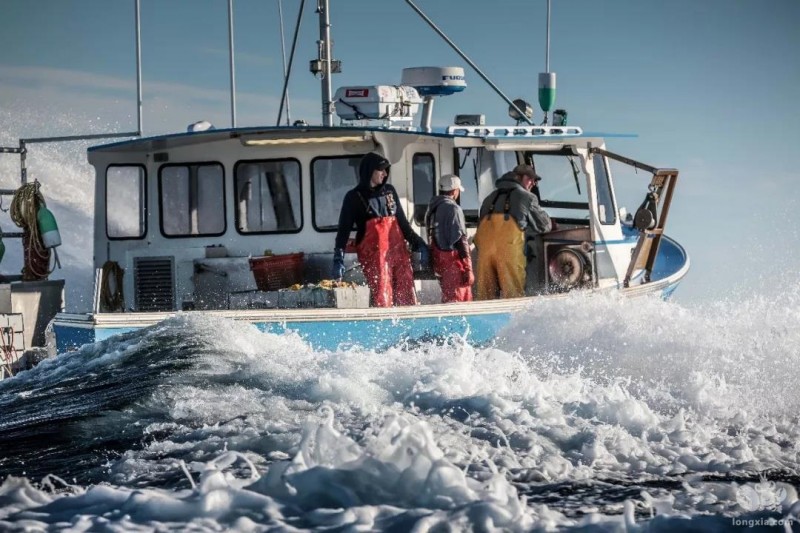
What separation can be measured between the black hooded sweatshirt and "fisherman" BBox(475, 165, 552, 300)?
802mm

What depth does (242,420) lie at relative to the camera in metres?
7.28

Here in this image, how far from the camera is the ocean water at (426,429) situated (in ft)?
16.1

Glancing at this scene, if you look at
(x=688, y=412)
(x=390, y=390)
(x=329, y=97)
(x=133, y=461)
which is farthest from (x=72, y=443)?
(x=329, y=97)

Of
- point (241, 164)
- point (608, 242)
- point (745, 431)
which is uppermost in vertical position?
point (241, 164)

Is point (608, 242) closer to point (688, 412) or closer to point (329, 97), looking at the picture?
point (329, 97)

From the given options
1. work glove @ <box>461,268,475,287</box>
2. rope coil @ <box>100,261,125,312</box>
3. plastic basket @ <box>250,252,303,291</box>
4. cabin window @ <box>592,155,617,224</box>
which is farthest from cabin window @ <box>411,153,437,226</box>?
rope coil @ <box>100,261,125,312</box>

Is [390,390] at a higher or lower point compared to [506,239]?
lower

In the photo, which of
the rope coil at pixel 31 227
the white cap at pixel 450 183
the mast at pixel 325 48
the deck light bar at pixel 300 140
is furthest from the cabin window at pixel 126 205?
the white cap at pixel 450 183

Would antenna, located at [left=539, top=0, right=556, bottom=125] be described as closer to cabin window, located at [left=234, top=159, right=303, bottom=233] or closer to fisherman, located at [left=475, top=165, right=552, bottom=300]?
fisherman, located at [left=475, top=165, right=552, bottom=300]

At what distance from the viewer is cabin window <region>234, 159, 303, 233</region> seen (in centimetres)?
1222

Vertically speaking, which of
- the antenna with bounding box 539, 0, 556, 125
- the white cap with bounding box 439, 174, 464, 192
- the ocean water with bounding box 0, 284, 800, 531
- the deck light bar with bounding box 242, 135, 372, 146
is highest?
the antenna with bounding box 539, 0, 556, 125

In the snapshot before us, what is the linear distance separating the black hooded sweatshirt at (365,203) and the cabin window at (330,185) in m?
0.72

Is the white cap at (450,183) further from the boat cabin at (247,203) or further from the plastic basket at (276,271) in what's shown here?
the plastic basket at (276,271)

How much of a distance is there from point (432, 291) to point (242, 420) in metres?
5.18
